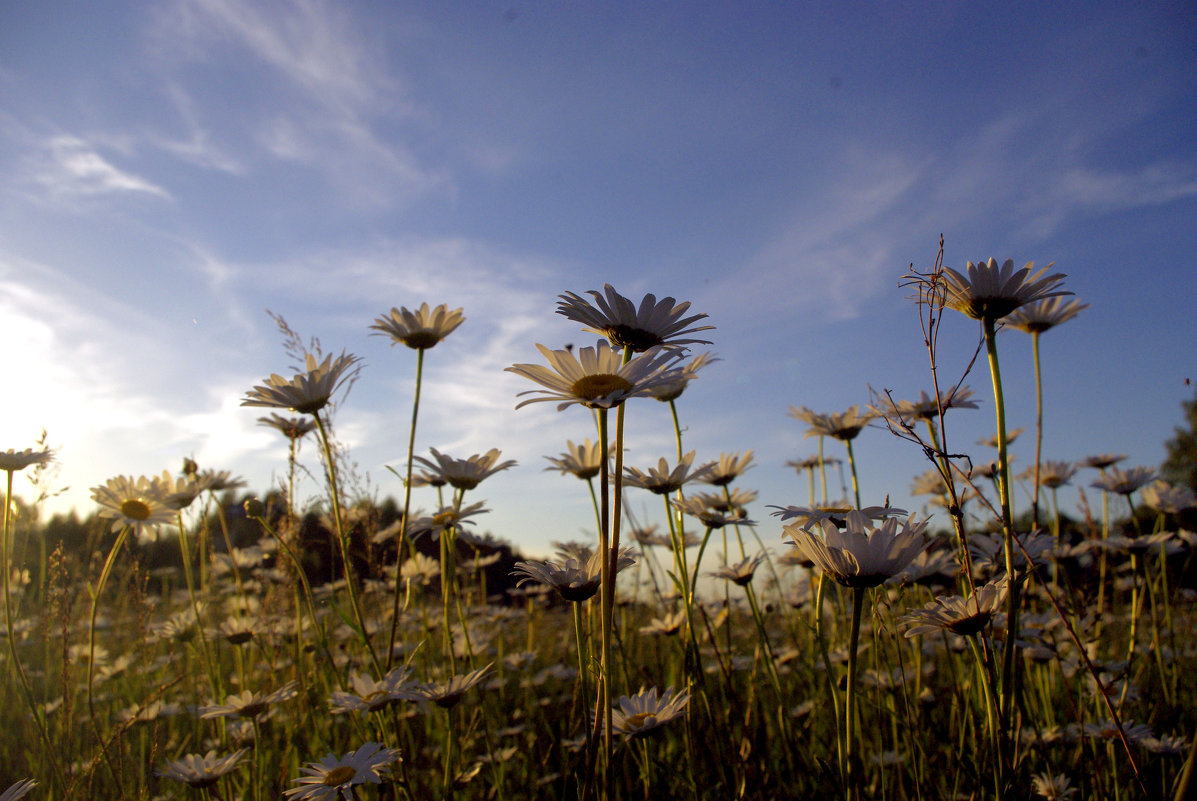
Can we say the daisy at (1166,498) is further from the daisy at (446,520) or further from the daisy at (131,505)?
the daisy at (131,505)

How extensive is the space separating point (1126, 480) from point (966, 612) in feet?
7.85

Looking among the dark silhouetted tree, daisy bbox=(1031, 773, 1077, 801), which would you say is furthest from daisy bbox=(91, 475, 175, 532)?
the dark silhouetted tree

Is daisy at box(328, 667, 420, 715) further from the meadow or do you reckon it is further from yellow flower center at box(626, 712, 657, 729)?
yellow flower center at box(626, 712, 657, 729)

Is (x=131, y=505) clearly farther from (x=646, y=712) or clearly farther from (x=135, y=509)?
(x=646, y=712)

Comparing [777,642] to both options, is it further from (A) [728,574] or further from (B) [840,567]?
(B) [840,567]

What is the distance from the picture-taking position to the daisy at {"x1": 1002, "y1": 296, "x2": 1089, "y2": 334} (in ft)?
7.06

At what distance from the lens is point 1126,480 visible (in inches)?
123

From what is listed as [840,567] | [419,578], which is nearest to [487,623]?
[419,578]

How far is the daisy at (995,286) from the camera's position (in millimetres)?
1475

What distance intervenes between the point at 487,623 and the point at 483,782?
6.88 ft

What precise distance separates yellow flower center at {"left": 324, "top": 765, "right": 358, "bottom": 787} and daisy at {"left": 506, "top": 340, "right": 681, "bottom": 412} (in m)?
1.04

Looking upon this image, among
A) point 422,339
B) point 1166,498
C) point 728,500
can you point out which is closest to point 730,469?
point 728,500

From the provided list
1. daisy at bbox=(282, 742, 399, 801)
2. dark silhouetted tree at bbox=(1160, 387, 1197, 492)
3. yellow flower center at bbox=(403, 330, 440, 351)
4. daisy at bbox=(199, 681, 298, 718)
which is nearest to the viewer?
daisy at bbox=(282, 742, 399, 801)

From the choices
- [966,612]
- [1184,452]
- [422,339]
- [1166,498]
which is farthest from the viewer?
[1184,452]
